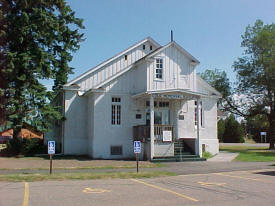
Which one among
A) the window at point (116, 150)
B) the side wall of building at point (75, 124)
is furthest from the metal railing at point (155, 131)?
the side wall of building at point (75, 124)

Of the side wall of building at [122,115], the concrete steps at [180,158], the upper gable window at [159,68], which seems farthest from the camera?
the upper gable window at [159,68]

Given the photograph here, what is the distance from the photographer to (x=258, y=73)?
3216 centimetres

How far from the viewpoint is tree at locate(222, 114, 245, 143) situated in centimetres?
5375

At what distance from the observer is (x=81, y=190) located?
383 inches

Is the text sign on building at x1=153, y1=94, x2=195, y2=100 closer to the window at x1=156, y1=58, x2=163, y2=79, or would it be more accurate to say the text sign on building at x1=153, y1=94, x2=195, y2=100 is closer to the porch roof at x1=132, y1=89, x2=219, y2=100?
the porch roof at x1=132, y1=89, x2=219, y2=100

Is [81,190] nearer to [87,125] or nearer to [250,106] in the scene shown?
[87,125]

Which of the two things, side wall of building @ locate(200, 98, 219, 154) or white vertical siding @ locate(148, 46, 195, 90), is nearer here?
white vertical siding @ locate(148, 46, 195, 90)

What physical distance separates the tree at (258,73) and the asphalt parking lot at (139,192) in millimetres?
21035

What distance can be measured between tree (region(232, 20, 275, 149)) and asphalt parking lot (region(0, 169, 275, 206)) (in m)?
21.0

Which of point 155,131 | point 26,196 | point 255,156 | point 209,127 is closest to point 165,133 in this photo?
point 155,131

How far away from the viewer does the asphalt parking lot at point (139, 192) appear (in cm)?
800

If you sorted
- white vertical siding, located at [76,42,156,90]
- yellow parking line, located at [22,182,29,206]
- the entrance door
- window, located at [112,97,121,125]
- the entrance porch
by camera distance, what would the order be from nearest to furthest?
yellow parking line, located at [22,182,29,206] → the entrance porch → window, located at [112,97,121,125] → the entrance door → white vertical siding, located at [76,42,156,90]

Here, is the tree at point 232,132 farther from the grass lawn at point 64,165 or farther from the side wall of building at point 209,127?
the grass lawn at point 64,165

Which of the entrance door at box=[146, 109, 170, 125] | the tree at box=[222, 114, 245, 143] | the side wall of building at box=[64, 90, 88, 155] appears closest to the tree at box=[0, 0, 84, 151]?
the side wall of building at box=[64, 90, 88, 155]
